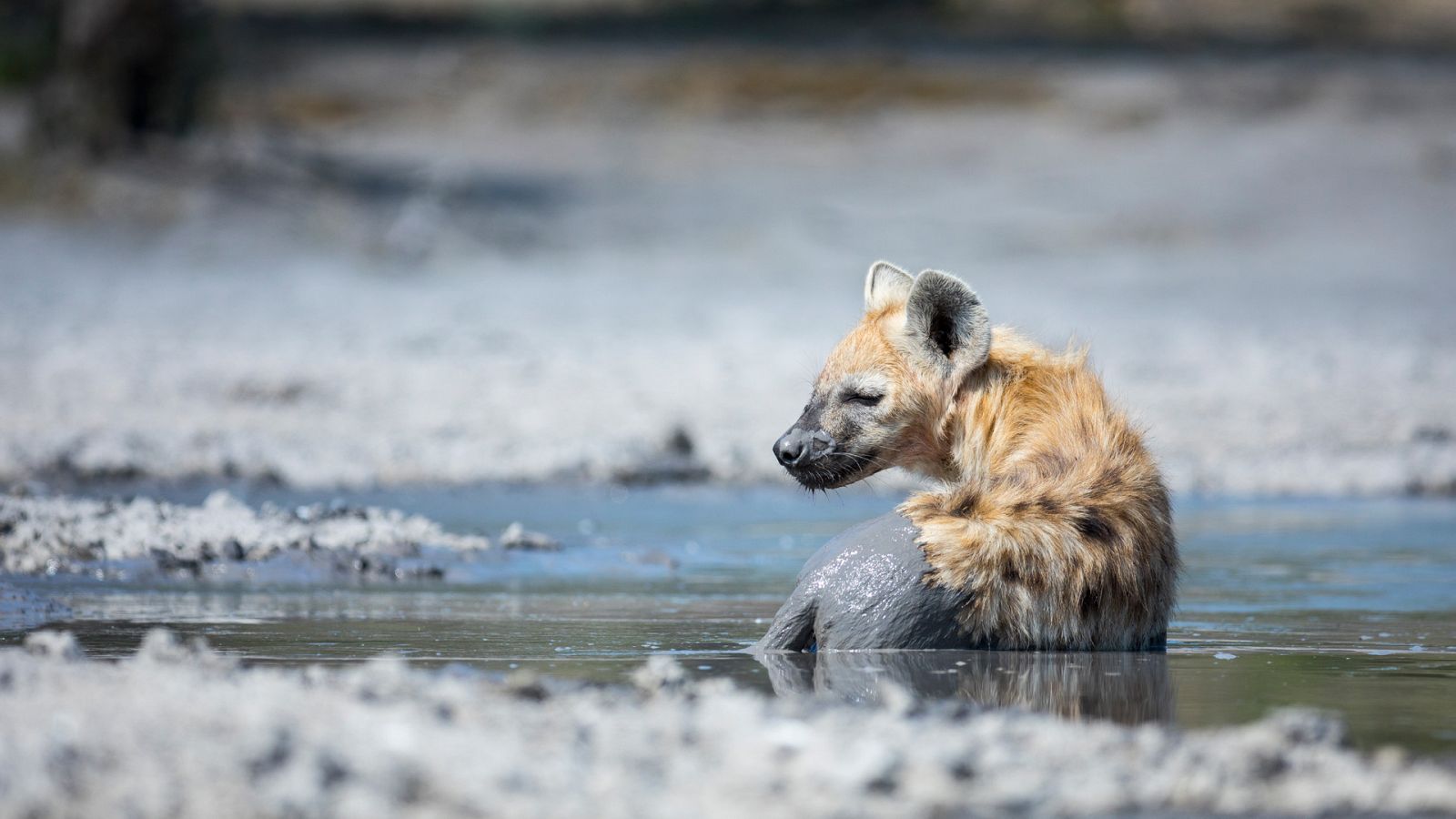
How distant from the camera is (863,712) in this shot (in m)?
3.95

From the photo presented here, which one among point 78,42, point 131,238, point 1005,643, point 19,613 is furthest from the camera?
point 78,42

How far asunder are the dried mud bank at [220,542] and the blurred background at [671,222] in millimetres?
2010

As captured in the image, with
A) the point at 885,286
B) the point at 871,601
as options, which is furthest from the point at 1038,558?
the point at 885,286

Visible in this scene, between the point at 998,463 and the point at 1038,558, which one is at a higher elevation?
the point at 998,463

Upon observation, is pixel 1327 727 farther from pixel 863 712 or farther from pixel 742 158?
pixel 742 158

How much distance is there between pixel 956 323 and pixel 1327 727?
185cm

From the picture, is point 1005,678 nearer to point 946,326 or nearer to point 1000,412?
point 1000,412

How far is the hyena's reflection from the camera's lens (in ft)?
14.1

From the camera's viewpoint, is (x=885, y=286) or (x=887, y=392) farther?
(x=885, y=286)

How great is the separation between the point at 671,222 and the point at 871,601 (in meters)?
12.2

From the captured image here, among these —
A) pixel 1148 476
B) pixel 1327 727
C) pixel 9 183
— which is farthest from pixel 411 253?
pixel 1327 727

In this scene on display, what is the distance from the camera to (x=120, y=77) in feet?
57.8

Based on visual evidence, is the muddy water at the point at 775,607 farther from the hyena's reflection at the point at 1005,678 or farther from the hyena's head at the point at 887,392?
the hyena's head at the point at 887,392

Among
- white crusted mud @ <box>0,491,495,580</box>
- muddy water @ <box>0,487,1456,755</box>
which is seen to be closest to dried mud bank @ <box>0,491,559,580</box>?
white crusted mud @ <box>0,491,495,580</box>
